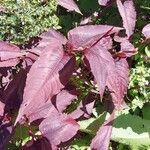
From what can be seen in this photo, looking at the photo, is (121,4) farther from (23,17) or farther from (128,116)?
(128,116)

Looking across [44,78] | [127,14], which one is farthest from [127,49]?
[44,78]

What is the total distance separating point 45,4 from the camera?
1.69 m

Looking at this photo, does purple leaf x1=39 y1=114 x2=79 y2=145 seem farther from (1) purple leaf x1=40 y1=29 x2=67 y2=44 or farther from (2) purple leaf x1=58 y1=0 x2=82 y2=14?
(2) purple leaf x1=58 y1=0 x2=82 y2=14

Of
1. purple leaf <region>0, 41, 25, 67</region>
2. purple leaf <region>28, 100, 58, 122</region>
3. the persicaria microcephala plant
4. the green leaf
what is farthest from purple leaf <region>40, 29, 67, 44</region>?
the green leaf

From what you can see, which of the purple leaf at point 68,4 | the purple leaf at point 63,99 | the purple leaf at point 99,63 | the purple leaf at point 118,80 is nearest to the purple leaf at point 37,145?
the purple leaf at point 63,99

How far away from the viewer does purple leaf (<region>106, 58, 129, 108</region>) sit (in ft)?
Result: 4.28

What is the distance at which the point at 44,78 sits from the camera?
119cm

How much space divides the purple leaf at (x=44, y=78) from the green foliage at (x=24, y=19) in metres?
0.44

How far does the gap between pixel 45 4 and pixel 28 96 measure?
0.63 metres

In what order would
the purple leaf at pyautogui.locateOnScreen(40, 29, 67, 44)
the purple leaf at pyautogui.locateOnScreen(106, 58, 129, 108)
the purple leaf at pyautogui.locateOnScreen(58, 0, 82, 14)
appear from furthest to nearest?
the purple leaf at pyautogui.locateOnScreen(58, 0, 82, 14) < the purple leaf at pyautogui.locateOnScreen(40, 29, 67, 44) < the purple leaf at pyautogui.locateOnScreen(106, 58, 129, 108)

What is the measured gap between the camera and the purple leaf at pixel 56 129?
1.44 m

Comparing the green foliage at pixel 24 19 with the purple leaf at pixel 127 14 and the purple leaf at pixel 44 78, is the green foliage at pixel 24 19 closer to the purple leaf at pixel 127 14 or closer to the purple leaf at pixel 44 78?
the purple leaf at pixel 127 14

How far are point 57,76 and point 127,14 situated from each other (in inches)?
24.8

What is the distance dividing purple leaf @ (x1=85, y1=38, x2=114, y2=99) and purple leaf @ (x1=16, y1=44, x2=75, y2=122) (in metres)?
0.07
